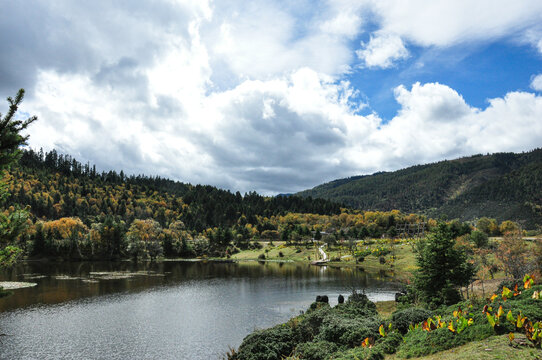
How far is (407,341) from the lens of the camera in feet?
67.3

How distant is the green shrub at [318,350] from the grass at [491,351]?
6756mm

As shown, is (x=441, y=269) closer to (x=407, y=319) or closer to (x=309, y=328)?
(x=407, y=319)

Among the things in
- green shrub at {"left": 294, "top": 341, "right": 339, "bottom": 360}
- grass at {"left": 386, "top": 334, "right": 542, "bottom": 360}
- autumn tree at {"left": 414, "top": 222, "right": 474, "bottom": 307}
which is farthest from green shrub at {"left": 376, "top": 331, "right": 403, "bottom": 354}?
autumn tree at {"left": 414, "top": 222, "right": 474, "bottom": 307}

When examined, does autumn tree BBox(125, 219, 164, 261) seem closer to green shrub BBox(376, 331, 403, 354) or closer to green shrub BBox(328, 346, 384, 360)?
green shrub BBox(328, 346, 384, 360)

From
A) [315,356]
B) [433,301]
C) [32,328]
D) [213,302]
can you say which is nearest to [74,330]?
[32,328]

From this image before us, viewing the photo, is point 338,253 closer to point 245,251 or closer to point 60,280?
point 245,251

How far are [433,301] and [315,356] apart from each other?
17.5 m

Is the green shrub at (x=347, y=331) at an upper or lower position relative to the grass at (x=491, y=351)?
lower

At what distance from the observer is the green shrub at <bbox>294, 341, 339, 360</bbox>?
22.2 metres

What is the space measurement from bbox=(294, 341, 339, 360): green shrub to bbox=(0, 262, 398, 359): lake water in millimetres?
11845

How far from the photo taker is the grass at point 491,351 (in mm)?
14453

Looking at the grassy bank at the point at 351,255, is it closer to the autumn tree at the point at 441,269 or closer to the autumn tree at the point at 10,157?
the autumn tree at the point at 441,269

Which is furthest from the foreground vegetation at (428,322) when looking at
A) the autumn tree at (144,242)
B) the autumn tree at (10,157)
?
the autumn tree at (144,242)

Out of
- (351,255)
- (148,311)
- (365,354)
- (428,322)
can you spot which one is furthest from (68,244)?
(428,322)
